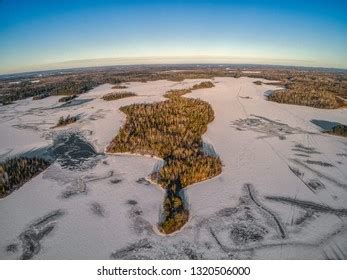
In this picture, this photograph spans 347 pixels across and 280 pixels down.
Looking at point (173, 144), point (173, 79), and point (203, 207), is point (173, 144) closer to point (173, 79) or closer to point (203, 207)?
point (203, 207)

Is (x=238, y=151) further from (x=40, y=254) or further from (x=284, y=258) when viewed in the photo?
(x=40, y=254)

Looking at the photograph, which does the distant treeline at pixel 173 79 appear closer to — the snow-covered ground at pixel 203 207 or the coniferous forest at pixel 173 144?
the coniferous forest at pixel 173 144

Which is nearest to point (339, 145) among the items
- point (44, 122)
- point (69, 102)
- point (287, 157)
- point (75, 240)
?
point (287, 157)

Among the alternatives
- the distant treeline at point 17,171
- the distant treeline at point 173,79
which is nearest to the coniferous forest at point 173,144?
the distant treeline at point 17,171

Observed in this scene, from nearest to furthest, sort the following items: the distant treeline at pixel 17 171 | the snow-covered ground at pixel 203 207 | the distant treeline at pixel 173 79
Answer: the snow-covered ground at pixel 203 207
the distant treeline at pixel 17 171
the distant treeline at pixel 173 79

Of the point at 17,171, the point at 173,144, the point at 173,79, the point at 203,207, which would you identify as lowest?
the point at 203,207

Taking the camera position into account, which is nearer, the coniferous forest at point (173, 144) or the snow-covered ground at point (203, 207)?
the snow-covered ground at point (203, 207)

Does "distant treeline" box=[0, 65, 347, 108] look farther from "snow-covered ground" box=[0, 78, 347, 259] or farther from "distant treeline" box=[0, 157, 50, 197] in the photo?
"distant treeline" box=[0, 157, 50, 197]

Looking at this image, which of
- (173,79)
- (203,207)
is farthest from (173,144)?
(173,79)

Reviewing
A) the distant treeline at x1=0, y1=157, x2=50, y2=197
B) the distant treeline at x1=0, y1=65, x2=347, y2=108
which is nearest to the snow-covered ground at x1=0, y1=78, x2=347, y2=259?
the distant treeline at x1=0, y1=157, x2=50, y2=197
